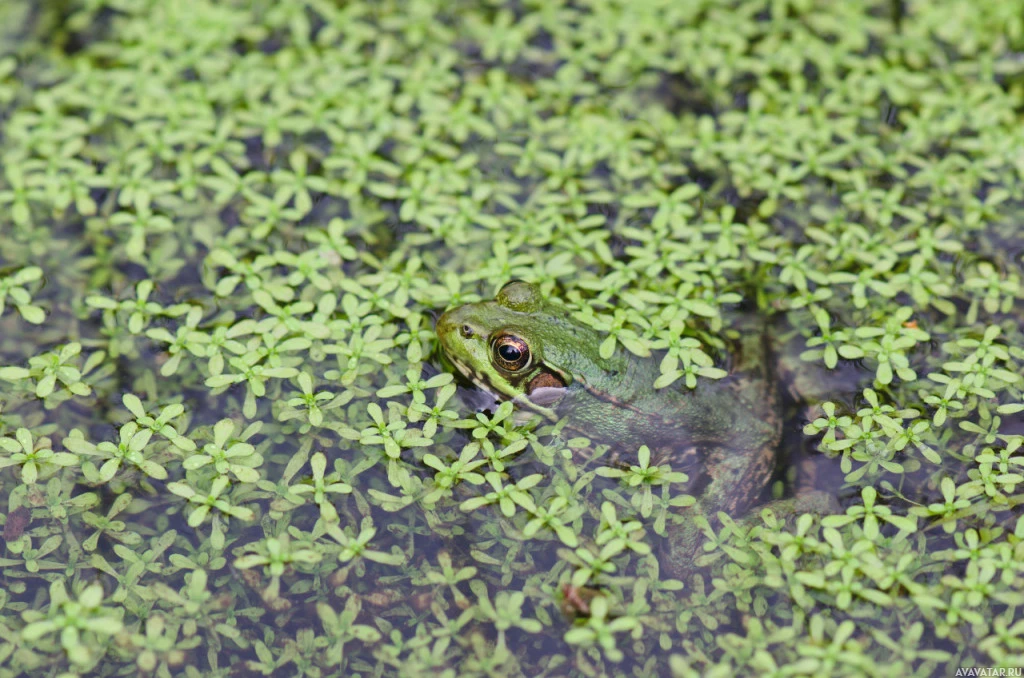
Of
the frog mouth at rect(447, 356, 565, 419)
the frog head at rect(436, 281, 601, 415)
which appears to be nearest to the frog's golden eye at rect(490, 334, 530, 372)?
the frog head at rect(436, 281, 601, 415)

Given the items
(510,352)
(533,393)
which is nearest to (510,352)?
(510,352)

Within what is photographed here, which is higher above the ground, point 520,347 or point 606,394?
point 520,347

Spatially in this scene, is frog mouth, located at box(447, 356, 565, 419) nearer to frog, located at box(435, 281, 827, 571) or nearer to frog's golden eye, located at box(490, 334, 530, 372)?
frog, located at box(435, 281, 827, 571)

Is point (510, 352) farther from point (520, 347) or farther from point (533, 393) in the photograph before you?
point (533, 393)

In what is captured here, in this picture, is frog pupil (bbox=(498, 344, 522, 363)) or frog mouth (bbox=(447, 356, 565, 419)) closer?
frog pupil (bbox=(498, 344, 522, 363))

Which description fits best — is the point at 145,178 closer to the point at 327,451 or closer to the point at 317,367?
the point at 317,367

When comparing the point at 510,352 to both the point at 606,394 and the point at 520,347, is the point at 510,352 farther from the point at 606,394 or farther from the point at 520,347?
the point at 606,394

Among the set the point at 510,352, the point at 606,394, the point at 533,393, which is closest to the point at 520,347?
the point at 510,352

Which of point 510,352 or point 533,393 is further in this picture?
point 533,393

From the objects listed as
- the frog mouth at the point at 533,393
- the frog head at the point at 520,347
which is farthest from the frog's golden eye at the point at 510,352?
the frog mouth at the point at 533,393
